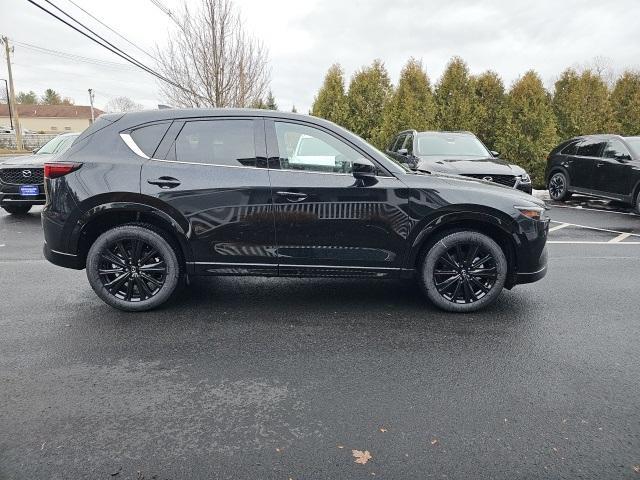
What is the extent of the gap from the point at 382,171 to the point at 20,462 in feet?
10.9

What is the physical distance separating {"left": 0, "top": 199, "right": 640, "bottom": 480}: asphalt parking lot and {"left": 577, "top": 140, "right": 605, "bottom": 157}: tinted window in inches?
291

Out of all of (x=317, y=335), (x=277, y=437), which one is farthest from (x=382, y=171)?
(x=277, y=437)

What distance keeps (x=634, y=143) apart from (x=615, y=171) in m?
0.74

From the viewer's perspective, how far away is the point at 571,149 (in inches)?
490

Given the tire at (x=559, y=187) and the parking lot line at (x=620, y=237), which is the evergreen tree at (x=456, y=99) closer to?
the tire at (x=559, y=187)

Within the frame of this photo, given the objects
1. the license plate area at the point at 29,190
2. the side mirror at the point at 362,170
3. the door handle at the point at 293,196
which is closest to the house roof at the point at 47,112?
the license plate area at the point at 29,190

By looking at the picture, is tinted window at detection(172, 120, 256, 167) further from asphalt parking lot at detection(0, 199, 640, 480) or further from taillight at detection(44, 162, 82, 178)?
asphalt parking lot at detection(0, 199, 640, 480)

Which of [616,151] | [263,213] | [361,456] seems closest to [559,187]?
[616,151]

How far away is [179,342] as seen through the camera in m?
3.95

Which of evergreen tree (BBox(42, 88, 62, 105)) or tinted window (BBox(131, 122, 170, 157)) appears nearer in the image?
tinted window (BBox(131, 122, 170, 157))

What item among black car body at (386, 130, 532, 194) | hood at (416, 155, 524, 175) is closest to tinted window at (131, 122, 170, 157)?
black car body at (386, 130, 532, 194)

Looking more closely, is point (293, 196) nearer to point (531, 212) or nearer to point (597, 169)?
point (531, 212)

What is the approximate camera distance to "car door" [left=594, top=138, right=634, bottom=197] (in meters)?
10.7

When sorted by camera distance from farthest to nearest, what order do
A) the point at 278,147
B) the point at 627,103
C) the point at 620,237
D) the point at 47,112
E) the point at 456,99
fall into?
the point at 47,112 < the point at 627,103 < the point at 456,99 < the point at 620,237 < the point at 278,147
